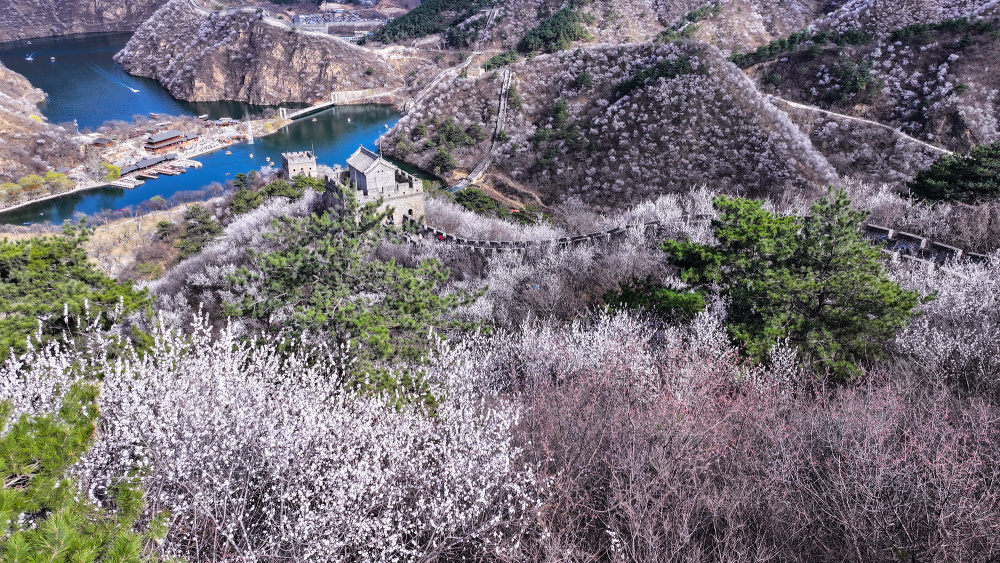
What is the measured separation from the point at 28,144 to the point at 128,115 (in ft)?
62.3

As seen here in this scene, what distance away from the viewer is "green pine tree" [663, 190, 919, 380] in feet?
36.8

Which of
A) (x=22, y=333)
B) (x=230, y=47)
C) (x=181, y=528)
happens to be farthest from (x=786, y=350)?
(x=230, y=47)

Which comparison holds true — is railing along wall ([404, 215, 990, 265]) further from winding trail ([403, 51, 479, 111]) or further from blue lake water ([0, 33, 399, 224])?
winding trail ([403, 51, 479, 111])

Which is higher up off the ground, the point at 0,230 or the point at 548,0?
the point at 548,0

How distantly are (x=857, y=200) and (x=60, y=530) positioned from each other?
109 ft

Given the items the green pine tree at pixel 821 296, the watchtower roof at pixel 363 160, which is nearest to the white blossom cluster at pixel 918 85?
the green pine tree at pixel 821 296

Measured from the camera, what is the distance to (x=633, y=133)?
145ft

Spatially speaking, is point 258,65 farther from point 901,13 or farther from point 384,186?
point 901,13

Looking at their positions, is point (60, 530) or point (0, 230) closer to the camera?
point (60, 530)

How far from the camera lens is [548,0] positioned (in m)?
80.7

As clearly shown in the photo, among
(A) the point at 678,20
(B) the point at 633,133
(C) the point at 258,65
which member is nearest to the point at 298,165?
(B) the point at 633,133

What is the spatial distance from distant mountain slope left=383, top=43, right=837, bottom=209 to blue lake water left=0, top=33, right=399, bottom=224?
15839 millimetres

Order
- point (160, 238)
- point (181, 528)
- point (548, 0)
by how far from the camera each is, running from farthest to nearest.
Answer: point (548, 0), point (160, 238), point (181, 528)

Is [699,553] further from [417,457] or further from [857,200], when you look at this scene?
[857,200]
